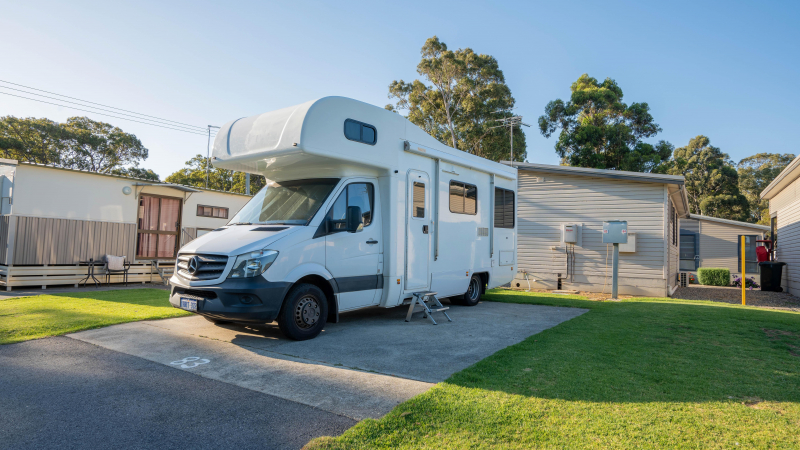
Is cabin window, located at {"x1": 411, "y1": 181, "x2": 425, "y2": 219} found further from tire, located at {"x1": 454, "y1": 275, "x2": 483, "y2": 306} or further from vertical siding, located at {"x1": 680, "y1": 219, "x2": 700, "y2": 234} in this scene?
vertical siding, located at {"x1": 680, "y1": 219, "x2": 700, "y2": 234}

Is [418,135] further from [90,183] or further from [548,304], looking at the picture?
[90,183]

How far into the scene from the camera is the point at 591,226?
41.9ft

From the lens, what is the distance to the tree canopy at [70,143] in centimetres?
2961

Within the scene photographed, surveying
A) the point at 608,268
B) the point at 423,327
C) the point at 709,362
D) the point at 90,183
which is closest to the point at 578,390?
the point at 709,362

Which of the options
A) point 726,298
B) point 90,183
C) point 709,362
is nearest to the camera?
point 709,362

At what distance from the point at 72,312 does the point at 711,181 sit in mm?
39217

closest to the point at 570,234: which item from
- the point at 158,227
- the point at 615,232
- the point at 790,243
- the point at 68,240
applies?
the point at 615,232

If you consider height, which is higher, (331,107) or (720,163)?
(720,163)

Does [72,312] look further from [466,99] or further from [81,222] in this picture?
[466,99]

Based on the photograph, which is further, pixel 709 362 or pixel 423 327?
pixel 423 327

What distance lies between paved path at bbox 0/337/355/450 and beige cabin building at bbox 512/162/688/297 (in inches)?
432

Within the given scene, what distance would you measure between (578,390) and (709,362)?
1970 mm

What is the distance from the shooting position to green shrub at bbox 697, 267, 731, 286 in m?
18.8

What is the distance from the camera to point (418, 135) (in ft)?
24.1
